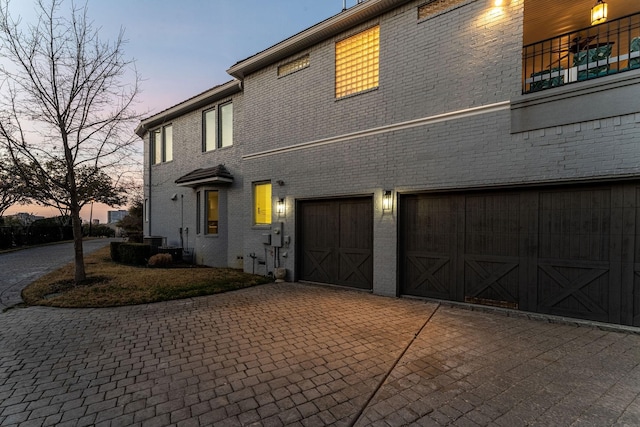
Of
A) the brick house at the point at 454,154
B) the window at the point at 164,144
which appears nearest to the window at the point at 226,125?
the brick house at the point at 454,154

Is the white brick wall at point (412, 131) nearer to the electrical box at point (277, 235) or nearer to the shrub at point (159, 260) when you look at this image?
the electrical box at point (277, 235)

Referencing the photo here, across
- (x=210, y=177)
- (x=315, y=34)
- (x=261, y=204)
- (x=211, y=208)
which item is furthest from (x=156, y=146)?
(x=315, y=34)

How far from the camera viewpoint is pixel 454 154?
5.98m

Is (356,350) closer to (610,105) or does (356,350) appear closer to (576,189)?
(576,189)

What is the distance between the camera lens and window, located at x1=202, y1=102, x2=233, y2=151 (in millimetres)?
11680

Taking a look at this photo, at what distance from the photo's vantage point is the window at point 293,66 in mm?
Answer: 8672

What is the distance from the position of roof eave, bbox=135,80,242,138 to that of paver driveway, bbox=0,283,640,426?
28.4 ft

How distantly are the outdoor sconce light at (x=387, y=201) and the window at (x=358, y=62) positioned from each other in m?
2.77

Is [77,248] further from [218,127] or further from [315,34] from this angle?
[315,34]

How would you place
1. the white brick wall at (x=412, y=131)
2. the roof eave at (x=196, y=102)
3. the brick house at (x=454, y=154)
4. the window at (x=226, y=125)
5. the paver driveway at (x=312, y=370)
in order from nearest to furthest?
the paver driveway at (x=312, y=370)
the brick house at (x=454, y=154)
the white brick wall at (x=412, y=131)
the roof eave at (x=196, y=102)
the window at (x=226, y=125)

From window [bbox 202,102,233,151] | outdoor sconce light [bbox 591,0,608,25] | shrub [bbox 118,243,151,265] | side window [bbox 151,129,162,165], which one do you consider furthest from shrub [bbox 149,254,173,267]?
outdoor sconce light [bbox 591,0,608,25]

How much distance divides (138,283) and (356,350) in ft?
22.7

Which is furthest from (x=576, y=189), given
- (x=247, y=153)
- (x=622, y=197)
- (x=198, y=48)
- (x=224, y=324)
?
(x=198, y=48)

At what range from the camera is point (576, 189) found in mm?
4973
